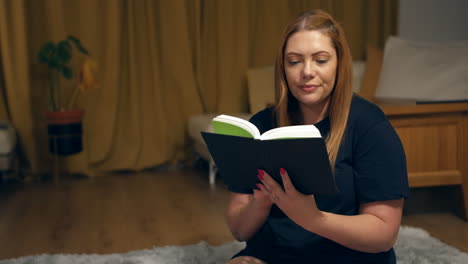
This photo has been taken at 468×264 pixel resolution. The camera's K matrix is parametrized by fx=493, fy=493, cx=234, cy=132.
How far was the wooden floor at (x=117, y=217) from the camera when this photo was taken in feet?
6.83

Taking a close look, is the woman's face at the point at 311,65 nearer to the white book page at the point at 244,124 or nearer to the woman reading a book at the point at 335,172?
the woman reading a book at the point at 335,172

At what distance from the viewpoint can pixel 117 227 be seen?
231cm

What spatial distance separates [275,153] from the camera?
918mm

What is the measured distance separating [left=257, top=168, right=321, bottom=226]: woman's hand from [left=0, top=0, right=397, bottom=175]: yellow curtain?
2681 mm

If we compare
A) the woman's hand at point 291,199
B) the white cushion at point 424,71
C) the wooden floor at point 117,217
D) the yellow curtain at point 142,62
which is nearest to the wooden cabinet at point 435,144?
the wooden floor at point 117,217

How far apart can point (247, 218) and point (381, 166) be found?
0.34 metres

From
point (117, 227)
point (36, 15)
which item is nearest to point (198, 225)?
point (117, 227)

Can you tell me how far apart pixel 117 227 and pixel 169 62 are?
162 cm

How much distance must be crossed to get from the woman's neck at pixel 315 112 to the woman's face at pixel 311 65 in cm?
6

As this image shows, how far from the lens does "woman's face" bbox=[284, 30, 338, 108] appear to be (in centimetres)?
106

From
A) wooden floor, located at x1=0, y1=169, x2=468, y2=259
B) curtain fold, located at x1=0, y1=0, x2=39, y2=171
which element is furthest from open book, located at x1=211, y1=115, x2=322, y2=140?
curtain fold, located at x1=0, y1=0, x2=39, y2=171

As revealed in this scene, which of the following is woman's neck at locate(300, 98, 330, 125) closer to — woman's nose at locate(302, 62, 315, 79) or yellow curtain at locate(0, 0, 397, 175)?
woman's nose at locate(302, 62, 315, 79)

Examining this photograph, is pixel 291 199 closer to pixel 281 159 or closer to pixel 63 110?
pixel 281 159

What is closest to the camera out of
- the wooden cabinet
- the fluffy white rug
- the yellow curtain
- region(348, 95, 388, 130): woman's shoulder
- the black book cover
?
the black book cover
